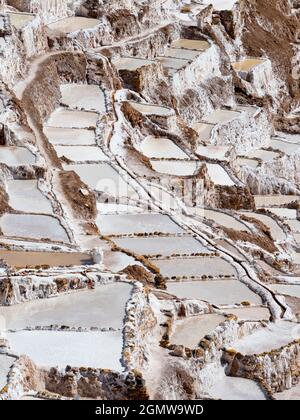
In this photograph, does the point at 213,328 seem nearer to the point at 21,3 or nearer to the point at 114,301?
the point at 114,301

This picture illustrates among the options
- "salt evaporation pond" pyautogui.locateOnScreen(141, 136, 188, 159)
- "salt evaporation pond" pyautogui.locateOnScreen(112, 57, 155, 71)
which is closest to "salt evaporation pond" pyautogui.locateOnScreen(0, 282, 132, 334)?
"salt evaporation pond" pyautogui.locateOnScreen(141, 136, 188, 159)

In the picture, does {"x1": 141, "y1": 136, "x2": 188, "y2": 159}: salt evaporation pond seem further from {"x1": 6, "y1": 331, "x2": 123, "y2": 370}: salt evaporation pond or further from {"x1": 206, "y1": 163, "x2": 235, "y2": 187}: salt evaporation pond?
{"x1": 6, "y1": 331, "x2": 123, "y2": 370}: salt evaporation pond

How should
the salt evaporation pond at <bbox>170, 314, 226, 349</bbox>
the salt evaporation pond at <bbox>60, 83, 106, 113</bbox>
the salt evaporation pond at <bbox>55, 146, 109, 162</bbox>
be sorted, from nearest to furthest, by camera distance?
the salt evaporation pond at <bbox>170, 314, 226, 349</bbox>
the salt evaporation pond at <bbox>55, 146, 109, 162</bbox>
the salt evaporation pond at <bbox>60, 83, 106, 113</bbox>

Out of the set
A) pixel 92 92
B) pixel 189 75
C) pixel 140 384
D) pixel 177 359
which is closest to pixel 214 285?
pixel 177 359

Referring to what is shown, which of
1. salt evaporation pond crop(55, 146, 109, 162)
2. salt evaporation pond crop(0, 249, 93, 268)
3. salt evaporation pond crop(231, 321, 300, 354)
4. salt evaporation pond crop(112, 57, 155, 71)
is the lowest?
salt evaporation pond crop(231, 321, 300, 354)

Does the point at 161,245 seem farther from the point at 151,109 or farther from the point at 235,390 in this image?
the point at 151,109

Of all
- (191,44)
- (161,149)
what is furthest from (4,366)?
(191,44)
